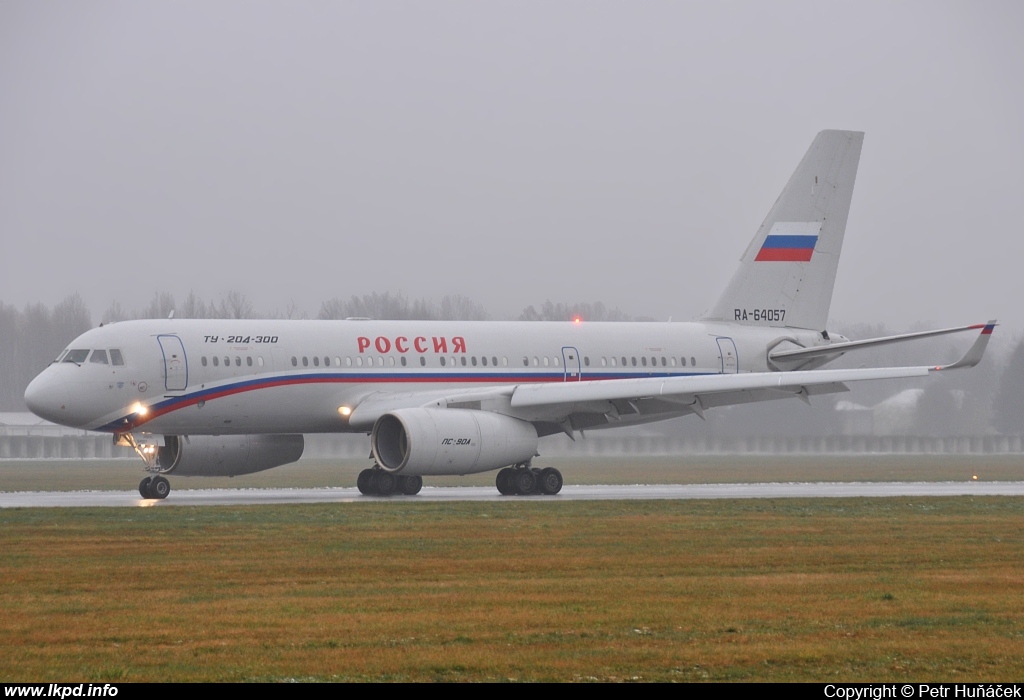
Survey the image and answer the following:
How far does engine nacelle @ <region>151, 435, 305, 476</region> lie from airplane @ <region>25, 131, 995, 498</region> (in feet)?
0.12

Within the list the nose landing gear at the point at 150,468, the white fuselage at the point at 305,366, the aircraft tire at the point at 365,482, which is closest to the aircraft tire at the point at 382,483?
the aircraft tire at the point at 365,482

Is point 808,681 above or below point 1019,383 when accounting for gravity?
below

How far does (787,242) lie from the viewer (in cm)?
4031

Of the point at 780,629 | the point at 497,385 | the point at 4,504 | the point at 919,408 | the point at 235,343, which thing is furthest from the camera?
the point at 919,408

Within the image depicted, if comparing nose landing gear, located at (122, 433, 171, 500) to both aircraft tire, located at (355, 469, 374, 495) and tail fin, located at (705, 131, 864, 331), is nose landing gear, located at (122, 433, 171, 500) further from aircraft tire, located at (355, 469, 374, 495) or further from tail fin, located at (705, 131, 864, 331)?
tail fin, located at (705, 131, 864, 331)

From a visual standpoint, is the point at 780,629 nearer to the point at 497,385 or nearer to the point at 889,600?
the point at 889,600

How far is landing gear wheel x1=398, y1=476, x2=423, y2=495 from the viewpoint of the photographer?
1334 inches

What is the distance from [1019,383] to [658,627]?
77742mm

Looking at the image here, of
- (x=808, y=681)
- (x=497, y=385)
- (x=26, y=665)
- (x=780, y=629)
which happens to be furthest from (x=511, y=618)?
(x=497, y=385)

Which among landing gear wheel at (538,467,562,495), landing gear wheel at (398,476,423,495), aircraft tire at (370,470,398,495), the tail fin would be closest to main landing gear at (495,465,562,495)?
landing gear wheel at (538,467,562,495)

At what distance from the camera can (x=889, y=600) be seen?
50.0 feet

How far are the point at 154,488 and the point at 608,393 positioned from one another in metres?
10.3

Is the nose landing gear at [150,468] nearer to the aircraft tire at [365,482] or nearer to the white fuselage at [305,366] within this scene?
the white fuselage at [305,366]

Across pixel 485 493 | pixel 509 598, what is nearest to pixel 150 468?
pixel 485 493
